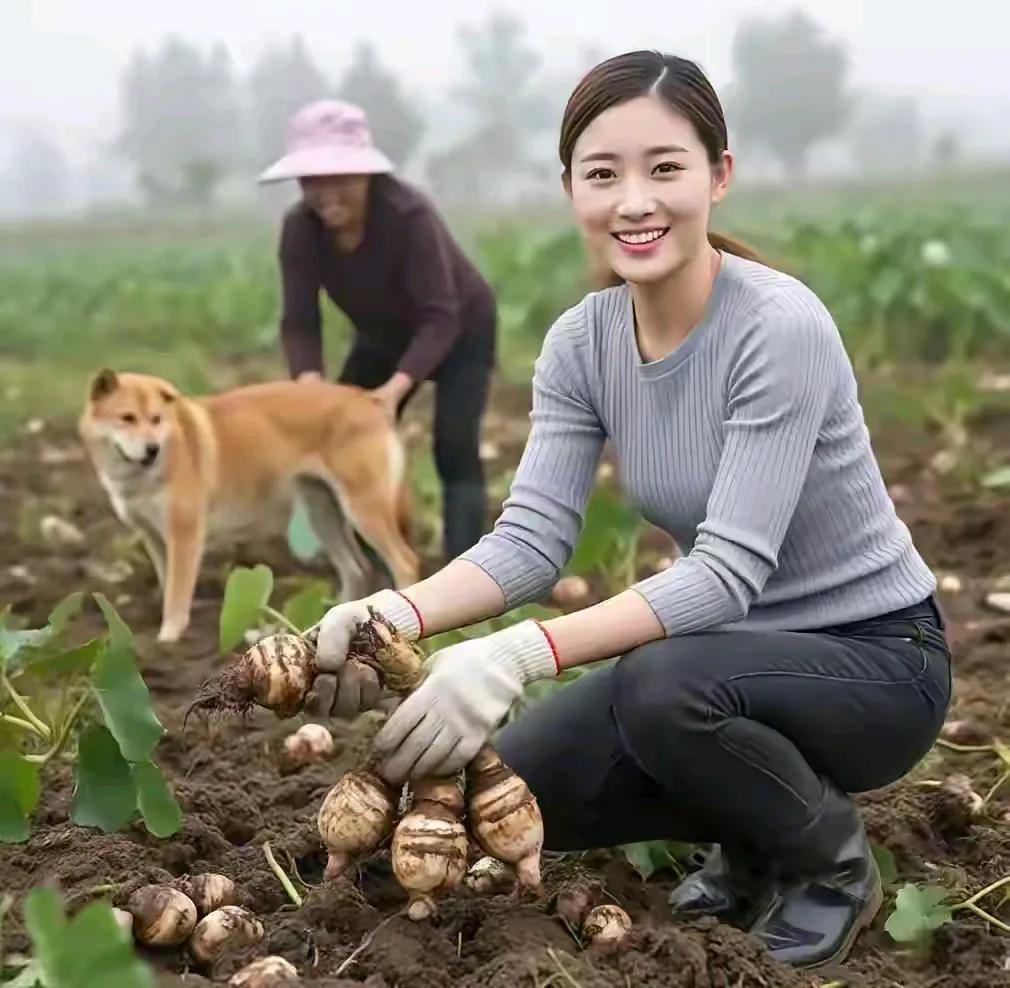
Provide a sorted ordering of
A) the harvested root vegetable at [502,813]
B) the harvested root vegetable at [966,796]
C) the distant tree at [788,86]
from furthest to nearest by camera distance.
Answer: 1. the distant tree at [788,86]
2. the harvested root vegetable at [966,796]
3. the harvested root vegetable at [502,813]

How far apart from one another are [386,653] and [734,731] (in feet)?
1.21

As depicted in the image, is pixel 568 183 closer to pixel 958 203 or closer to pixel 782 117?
pixel 782 117

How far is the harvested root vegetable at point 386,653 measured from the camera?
161cm

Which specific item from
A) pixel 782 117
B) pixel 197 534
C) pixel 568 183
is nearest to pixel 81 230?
pixel 782 117

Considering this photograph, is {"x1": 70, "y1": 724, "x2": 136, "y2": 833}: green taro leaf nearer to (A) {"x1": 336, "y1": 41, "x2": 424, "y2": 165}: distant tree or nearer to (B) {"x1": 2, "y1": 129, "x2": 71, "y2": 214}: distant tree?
(A) {"x1": 336, "y1": 41, "x2": 424, "y2": 165}: distant tree

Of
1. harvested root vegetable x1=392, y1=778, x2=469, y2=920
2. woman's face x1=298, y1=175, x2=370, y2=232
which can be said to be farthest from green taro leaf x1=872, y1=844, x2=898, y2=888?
woman's face x1=298, y1=175, x2=370, y2=232

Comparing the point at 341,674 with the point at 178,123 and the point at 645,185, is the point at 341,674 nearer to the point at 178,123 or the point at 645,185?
the point at 645,185

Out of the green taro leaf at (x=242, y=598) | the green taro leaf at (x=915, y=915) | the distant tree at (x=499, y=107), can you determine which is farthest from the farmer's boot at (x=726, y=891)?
the distant tree at (x=499, y=107)

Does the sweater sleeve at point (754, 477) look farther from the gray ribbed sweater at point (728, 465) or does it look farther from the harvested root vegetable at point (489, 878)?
the harvested root vegetable at point (489, 878)

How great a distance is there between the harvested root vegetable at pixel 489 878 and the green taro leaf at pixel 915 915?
408 mm

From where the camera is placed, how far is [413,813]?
1.62 metres

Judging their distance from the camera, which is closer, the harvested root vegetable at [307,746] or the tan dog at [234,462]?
the harvested root vegetable at [307,746]

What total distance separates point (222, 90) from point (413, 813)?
637cm

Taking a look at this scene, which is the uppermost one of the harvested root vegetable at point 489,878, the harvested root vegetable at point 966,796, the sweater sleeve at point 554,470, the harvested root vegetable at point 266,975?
→ the sweater sleeve at point 554,470
